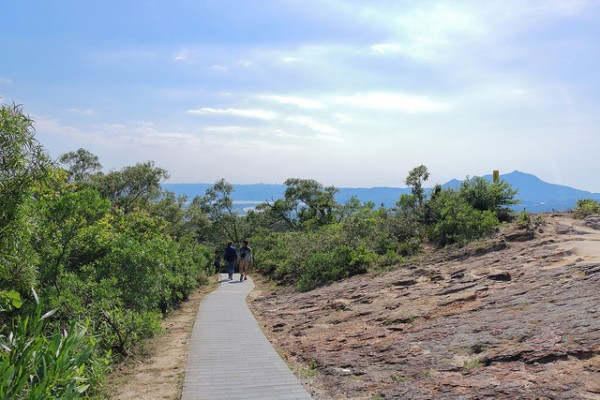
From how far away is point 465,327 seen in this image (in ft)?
22.0

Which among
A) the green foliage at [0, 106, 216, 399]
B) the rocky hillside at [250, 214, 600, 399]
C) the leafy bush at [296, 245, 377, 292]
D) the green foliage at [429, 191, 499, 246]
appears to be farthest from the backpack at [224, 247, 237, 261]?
the green foliage at [429, 191, 499, 246]

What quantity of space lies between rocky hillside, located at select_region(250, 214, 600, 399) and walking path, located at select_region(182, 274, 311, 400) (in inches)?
13.1

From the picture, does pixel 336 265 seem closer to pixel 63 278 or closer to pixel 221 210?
pixel 63 278

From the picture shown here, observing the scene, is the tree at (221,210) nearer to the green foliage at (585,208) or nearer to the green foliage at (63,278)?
the green foliage at (63,278)

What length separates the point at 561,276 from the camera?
7.79 metres

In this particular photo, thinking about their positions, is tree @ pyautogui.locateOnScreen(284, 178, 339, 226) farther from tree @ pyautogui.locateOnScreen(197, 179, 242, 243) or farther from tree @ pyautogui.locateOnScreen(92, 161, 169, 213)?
tree @ pyautogui.locateOnScreen(92, 161, 169, 213)

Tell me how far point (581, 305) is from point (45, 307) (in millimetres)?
7643

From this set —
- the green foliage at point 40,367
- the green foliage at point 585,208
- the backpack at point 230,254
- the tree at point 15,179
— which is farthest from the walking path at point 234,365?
the green foliage at point 585,208

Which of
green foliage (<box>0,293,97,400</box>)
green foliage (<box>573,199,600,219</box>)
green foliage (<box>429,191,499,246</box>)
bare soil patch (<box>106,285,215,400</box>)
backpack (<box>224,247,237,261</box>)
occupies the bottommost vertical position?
bare soil patch (<box>106,285,215,400</box>)

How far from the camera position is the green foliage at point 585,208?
14.6m

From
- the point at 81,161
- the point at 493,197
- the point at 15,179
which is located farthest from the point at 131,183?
the point at 15,179

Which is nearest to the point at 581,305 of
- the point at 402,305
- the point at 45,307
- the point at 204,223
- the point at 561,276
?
the point at 561,276

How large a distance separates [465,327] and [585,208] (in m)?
11.0

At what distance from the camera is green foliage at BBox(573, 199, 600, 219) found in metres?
14.6
